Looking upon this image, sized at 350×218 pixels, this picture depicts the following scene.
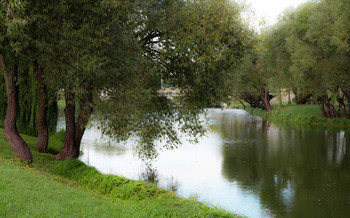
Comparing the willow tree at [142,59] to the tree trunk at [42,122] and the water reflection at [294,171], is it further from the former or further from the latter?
the water reflection at [294,171]

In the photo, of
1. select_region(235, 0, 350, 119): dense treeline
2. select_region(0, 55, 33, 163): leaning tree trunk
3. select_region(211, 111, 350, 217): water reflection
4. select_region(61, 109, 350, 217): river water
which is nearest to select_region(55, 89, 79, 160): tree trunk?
select_region(61, 109, 350, 217): river water

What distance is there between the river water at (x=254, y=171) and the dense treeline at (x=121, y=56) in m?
1.71

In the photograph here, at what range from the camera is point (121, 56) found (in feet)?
40.9

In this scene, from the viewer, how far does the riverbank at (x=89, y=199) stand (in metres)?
7.16

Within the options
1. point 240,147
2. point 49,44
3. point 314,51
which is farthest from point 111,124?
point 314,51

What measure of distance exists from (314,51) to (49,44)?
2815cm

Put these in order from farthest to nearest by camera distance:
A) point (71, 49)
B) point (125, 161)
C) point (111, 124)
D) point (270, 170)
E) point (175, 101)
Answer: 1. point (125, 161)
2. point (270, 170)
3. point (175, 101)
4. point (111, 124)
5. point (71, 49)

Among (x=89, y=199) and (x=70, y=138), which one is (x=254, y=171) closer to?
(x=70, y=138)

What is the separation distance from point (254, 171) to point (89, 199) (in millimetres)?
11267

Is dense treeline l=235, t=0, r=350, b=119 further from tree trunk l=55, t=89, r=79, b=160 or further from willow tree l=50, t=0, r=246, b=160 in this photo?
tree trunk l=55, t=89, r=79, b=160

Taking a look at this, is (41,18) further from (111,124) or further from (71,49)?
(111,124)

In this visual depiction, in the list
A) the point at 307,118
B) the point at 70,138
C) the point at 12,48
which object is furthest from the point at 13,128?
the point at 307,118

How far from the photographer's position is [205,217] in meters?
8.16

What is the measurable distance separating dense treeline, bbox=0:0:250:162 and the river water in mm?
1712
